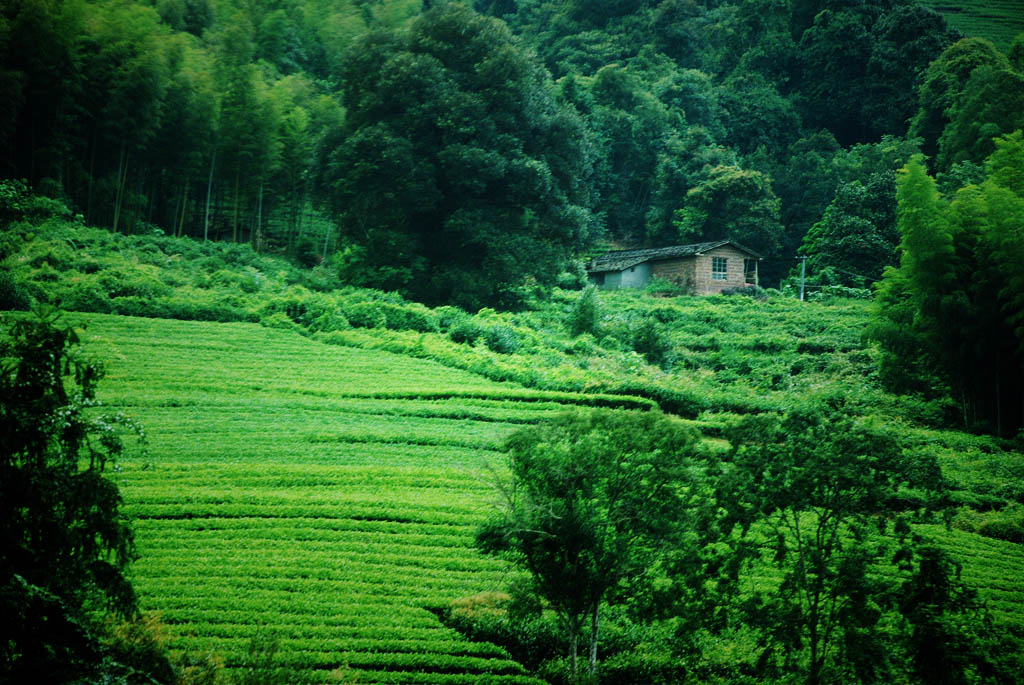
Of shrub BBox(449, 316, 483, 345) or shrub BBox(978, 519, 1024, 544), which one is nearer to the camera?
shrub BBox(978, 519, 1024, 544)

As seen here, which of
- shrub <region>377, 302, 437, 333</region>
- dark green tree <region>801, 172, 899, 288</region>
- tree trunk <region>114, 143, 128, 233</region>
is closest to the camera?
shrub <region>377, 302, 437, 333</region>

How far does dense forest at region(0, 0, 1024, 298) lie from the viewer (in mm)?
33094

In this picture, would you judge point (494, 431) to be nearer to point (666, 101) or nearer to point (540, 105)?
point (540, 105)

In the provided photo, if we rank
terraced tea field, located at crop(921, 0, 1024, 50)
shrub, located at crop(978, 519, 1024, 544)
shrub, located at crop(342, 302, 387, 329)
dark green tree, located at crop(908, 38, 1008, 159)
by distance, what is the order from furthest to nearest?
1. terraced tea field, located at crop(921, 0, 1024, 50)
2. dark green tree, located at crop(908, 38, 1008, 159)
3. shrub, located at crop(342, 302, 387, 329)
4. shrub, located at crop(978, 519, 1024, 544)

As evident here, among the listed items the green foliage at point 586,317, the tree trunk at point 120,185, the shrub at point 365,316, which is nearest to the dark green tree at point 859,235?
the green foliage at point 586,317

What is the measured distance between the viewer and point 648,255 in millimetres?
47406

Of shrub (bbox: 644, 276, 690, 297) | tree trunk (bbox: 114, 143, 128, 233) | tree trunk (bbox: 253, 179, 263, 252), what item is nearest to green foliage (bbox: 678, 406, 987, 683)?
tree trunk (bbox: 114, 143, 128, 233)

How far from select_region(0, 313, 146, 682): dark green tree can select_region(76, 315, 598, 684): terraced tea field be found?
2893 mm

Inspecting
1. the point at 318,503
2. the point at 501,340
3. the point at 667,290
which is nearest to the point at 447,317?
the point at 501,340

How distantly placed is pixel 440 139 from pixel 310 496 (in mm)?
23728

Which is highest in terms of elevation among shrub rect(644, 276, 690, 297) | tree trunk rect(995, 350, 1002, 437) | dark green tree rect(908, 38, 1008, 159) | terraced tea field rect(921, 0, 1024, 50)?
terraced tea field rect(921, 0, 1024, 50)

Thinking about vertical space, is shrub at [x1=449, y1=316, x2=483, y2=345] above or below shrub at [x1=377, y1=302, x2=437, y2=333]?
below

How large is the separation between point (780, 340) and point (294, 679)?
26065 millimetres

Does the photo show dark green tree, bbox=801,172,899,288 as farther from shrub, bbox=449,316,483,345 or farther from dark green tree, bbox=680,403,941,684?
dark green tree, bbox=680,403,941,684
